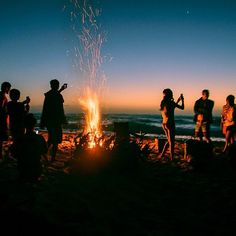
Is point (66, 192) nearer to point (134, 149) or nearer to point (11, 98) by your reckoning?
point (134, 149)

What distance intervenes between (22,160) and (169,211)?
258 centimetres

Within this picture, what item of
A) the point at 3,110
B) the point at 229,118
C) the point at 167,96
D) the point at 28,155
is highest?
the point at 167,96

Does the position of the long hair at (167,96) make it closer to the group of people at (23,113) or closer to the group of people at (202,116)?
the group of people at (202,116)

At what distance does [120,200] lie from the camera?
628cm

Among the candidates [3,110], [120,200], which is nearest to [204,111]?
[120,200]

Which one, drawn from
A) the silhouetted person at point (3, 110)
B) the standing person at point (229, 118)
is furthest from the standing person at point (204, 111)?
the silhouetted person at point (3, 110)

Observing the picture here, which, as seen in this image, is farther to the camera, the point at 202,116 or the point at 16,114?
the point at 202,116

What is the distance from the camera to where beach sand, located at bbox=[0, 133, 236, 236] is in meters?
4.76

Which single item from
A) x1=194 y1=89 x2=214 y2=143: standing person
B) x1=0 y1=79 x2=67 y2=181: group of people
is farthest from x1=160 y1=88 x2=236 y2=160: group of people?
x1=0 y1=79 x2=67 y2=181: group of people

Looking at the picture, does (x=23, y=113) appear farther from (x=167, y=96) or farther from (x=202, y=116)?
(x=202, y=116)

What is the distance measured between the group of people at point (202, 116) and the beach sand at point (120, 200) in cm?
152

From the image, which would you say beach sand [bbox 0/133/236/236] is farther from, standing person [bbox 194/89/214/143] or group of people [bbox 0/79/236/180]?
standing person [bbox 194/89/214/143]

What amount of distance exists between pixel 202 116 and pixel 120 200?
5.83 m

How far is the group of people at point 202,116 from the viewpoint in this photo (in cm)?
1038
